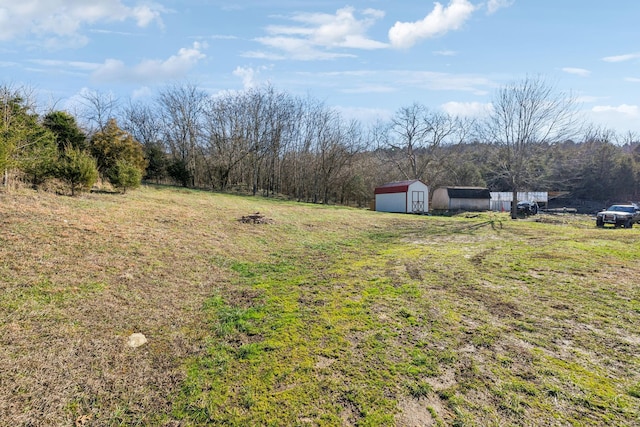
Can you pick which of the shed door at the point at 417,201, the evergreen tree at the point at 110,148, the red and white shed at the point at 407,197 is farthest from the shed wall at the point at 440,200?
the evergreen tree at the point at 110,148

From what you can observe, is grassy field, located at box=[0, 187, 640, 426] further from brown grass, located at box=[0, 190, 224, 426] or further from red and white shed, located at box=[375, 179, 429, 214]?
red and white shed, located at box=[375, 179, 429, 214]

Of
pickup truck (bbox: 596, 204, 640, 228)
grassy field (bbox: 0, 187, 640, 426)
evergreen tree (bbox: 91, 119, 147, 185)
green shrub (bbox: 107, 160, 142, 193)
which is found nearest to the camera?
grassy field (bbox: 0, 187, 640, 426)

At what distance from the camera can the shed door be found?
1022 inches

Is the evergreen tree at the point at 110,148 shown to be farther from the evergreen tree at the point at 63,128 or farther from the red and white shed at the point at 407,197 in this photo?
the red and white shed at the point at 407,197

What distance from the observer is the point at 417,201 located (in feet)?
86.1

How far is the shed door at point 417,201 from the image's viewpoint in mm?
25953

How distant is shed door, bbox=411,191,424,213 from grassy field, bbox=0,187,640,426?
18.7 meters

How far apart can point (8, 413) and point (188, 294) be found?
2.72m

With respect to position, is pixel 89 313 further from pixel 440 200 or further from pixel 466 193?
pixel 466 193

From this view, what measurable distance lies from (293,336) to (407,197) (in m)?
23.3

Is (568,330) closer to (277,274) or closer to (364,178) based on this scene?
(277,274)

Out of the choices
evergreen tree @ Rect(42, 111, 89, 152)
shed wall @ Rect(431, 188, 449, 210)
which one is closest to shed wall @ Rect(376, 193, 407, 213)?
shed wall @ Rect(431, 188, 449, 210)

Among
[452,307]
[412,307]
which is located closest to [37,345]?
[412,307]

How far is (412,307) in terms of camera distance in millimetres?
4684
